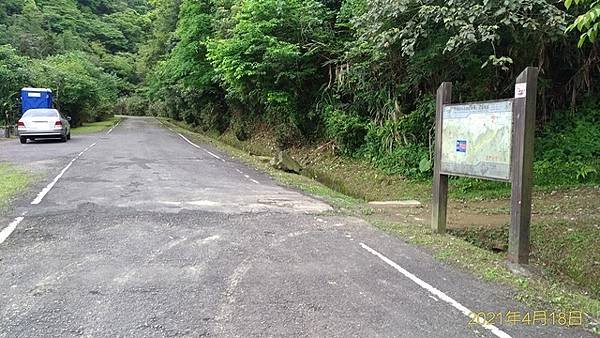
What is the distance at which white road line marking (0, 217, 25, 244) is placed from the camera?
5.66 metres

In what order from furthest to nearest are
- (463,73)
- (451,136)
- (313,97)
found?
1. (313,97)
2. (463,73)
3. (451,136)

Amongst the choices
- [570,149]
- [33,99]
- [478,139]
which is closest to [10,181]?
[478,139]

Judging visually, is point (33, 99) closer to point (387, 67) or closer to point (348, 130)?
point (348, 130)

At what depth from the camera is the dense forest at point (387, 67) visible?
9.35m

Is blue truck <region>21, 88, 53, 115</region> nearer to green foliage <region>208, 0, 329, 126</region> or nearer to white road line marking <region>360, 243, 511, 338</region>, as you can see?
green foliage <region>208, 0, 329, 126</region>

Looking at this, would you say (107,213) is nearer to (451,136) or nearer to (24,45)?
(451,136)

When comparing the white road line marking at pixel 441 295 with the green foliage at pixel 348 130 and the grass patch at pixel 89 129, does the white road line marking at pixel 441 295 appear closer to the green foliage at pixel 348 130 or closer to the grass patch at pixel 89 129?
the green foliage at pixel 348 130

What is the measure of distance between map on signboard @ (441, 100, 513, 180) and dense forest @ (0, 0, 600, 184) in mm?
1512

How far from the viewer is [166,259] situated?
5023 millimetres

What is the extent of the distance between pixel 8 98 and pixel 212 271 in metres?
24.6

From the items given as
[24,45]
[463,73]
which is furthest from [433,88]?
[24,45]

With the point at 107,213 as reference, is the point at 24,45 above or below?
above

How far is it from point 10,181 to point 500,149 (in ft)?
30.4

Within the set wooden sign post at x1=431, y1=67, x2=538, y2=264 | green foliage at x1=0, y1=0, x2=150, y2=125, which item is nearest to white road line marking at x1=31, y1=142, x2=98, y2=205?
wooden sign post at x1=431, y1=67, x2=538, y2=264
